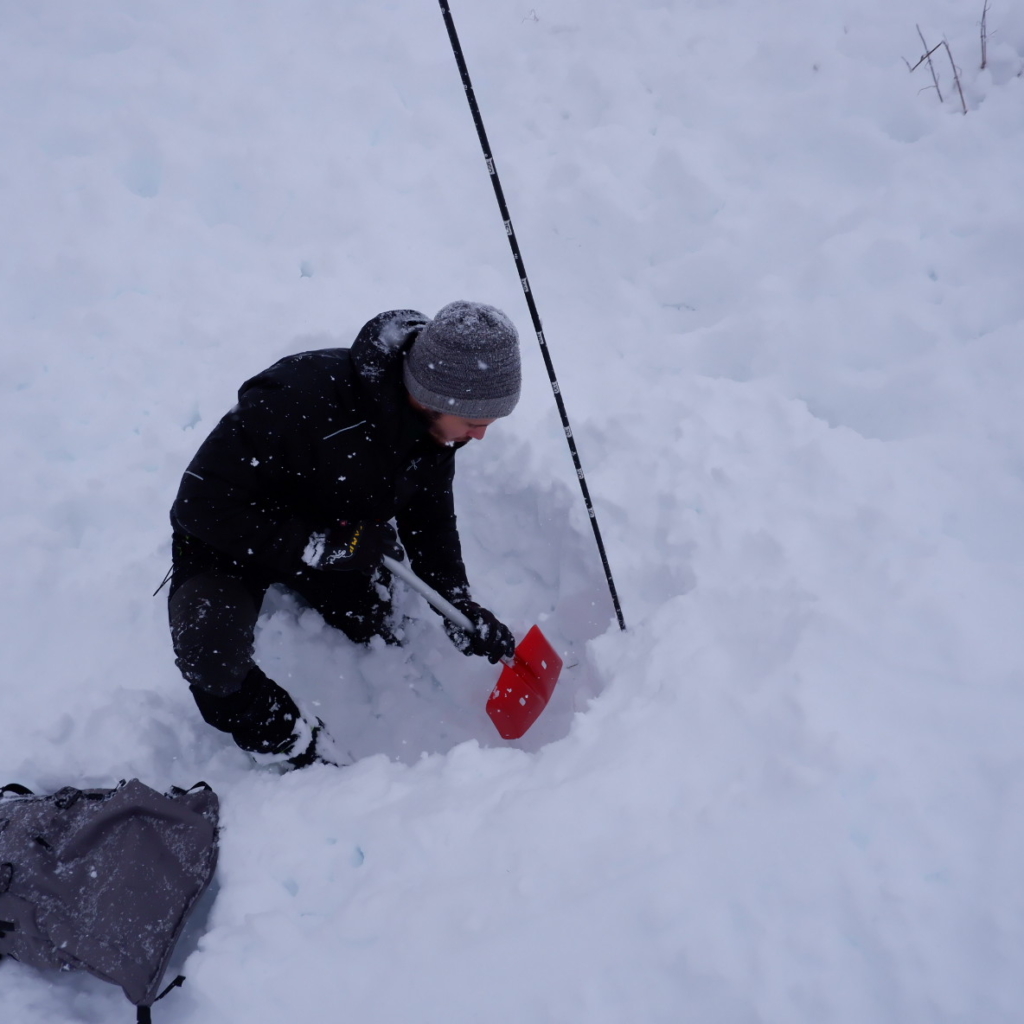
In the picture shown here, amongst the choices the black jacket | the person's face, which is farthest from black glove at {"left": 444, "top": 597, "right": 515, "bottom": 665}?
the person's face

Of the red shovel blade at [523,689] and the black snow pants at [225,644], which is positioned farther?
the red shovel blade at [523,689]

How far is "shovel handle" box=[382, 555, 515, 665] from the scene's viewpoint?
2951 millimetres

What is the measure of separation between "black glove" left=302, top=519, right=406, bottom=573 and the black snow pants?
38 cm

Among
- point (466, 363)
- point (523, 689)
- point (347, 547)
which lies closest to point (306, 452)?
point (347, 547)

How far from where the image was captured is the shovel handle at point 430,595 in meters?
2.95

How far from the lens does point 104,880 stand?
92.6 inches

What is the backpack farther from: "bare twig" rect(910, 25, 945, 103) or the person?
"bare twig" rect(910, 25, 945, 103)

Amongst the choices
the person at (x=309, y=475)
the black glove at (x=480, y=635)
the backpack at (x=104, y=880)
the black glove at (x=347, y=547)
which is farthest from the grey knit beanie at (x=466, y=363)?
the backpack at (x=104, y=880)

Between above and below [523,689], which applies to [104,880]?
above

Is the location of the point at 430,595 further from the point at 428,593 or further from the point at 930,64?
the point at 930,64

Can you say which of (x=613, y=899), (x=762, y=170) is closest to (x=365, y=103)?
(x=762, y=170)

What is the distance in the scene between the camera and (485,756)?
2.90m

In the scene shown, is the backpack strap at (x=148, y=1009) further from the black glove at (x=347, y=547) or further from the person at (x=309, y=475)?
the black glove at (x=347, y=547)

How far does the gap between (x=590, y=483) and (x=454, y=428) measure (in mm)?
1294
